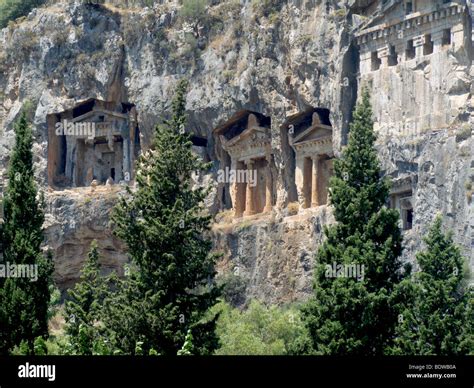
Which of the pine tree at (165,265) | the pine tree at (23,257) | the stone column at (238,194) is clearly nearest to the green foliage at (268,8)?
the stone column at (238,194)

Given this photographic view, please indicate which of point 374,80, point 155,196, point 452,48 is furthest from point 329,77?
point 155,196

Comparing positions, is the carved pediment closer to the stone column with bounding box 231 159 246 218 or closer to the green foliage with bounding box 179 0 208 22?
the stone column with bounding box 231 159 246 218

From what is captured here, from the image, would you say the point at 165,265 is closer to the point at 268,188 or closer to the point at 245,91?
the point at 245,91

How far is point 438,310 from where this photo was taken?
41500 mm

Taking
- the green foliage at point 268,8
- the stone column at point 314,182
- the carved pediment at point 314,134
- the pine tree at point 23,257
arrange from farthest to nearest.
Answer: the green foliage at point 268,8, the stone column at point 314,182, the carved pediment at point 314,134, the pine tree at point 23,257

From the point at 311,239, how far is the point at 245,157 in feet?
24.4

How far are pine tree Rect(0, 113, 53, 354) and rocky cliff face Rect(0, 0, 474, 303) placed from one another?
762 inches

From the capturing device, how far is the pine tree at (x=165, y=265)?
130 feet

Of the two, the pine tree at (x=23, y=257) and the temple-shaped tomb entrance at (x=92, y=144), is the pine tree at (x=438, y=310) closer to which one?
the pine tree at (x=23, y=257)

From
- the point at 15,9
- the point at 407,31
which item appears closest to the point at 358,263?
the point at 407,31

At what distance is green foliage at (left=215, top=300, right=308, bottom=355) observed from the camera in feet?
184

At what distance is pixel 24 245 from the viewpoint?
139ft

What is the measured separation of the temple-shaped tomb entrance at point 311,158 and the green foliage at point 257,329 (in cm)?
589

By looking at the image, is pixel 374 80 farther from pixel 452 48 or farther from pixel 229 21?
pixel 229 21
